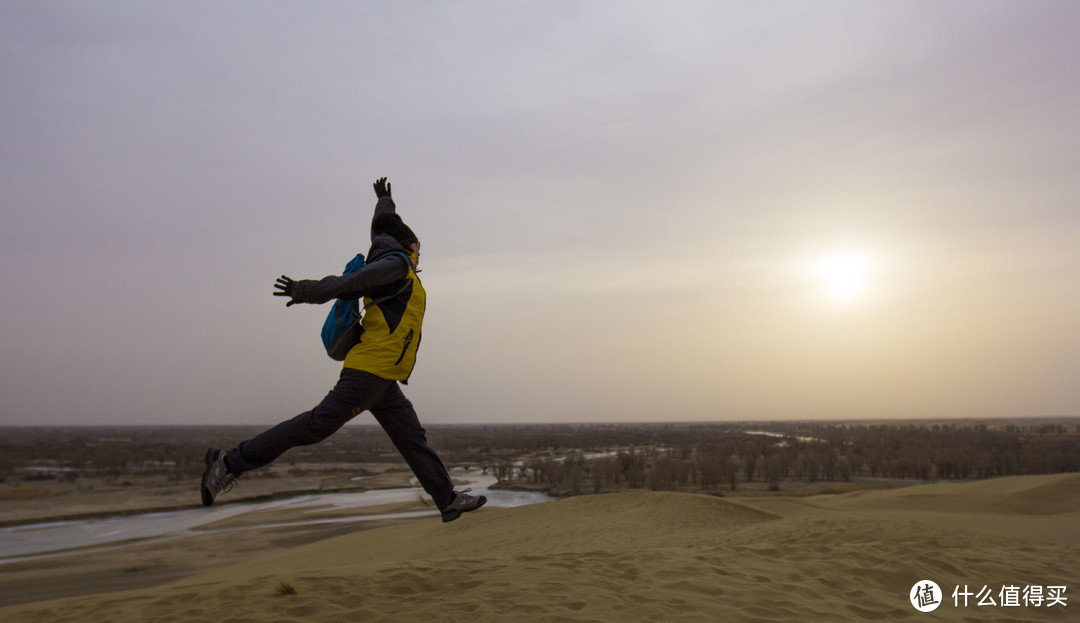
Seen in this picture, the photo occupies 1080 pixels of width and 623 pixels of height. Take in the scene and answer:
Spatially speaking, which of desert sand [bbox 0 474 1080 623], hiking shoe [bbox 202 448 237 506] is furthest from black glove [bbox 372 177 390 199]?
desert sand [bbox 0 474 1080 623]

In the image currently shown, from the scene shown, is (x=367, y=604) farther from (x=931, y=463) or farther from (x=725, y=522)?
(x=931, y=463)

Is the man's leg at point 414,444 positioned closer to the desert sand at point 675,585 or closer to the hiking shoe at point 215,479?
the hiking shoe at point 215,479

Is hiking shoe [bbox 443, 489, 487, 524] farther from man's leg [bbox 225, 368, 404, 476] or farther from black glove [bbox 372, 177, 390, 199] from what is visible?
black glove [bbox 372, 177, 390, 199]

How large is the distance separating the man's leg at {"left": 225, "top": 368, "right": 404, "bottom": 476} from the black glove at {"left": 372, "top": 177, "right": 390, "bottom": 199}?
143 centimetres

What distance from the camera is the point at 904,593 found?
22.6 feet

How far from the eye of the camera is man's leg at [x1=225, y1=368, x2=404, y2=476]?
395 cm

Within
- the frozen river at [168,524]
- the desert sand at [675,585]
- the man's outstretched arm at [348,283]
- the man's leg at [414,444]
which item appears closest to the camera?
the man's outstretched arm at [348,283]

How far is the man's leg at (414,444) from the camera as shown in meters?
4.46

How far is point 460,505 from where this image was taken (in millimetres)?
4574

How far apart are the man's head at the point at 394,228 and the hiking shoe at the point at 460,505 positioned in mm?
1792

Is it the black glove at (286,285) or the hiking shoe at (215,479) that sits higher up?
the black glove at (286,285)

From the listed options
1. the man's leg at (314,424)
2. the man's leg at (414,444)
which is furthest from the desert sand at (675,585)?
the man's leg at (314,424)

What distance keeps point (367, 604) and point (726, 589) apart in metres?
3.34

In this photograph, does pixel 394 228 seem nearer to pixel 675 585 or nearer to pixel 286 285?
pixel 286 285
